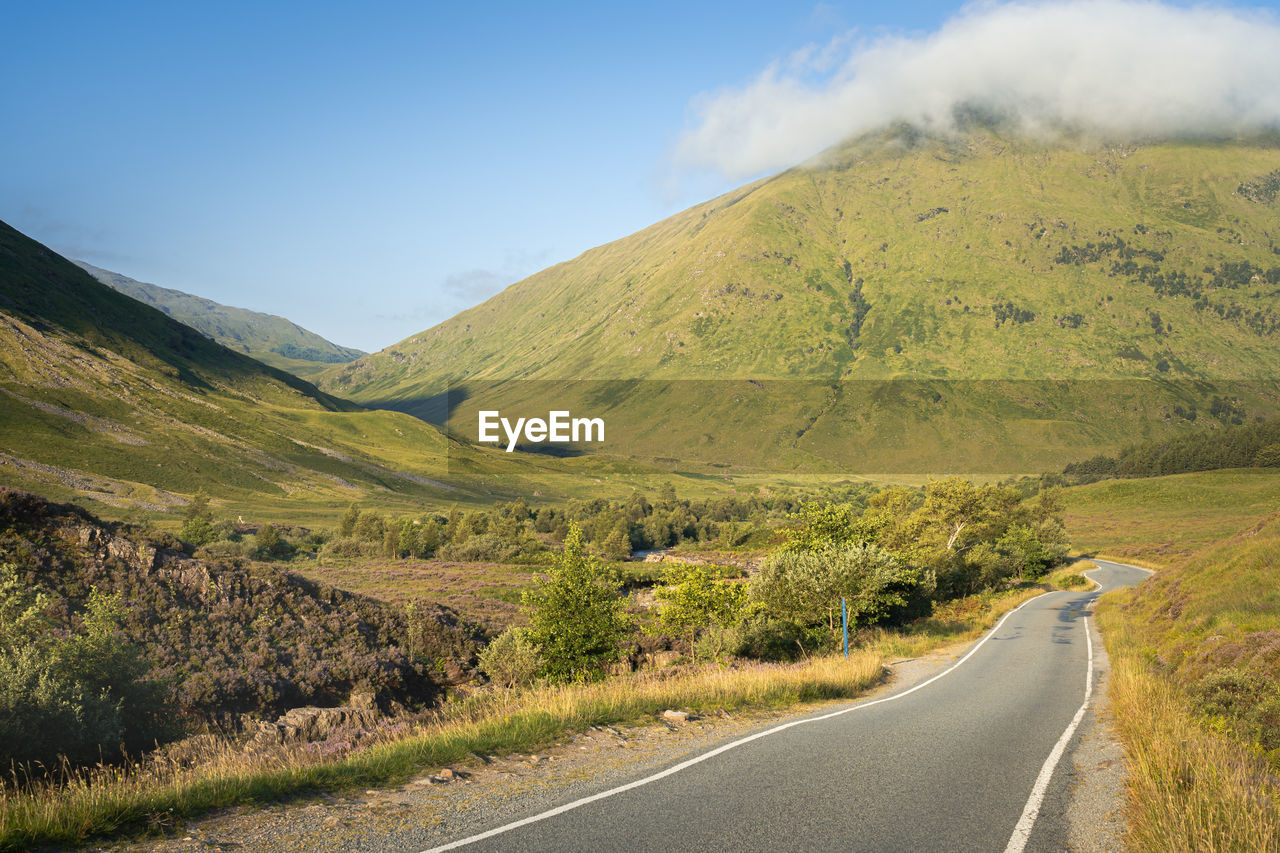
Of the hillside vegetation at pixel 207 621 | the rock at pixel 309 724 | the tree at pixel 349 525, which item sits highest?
the hillside vegetation at pixel 207 621

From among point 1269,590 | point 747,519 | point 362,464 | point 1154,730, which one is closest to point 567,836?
point 1154,730

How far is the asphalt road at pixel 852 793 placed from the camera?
7.53m

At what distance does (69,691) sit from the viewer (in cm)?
1263

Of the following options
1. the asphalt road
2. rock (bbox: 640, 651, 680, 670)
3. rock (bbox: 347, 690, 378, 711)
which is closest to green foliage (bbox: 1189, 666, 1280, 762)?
the asphalt road

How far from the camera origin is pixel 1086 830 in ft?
27.7

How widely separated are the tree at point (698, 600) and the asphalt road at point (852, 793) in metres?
15.2

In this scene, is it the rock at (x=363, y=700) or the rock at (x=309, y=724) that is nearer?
the rock at (x=309, y=724)

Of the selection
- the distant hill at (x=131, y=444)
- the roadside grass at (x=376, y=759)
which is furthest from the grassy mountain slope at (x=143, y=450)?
the roadside grass at (x=376, y=759)

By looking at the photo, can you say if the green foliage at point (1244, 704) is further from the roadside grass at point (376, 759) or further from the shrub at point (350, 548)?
the shrub at point (350, 548)

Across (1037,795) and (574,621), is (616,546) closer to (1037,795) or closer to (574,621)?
(574,621)

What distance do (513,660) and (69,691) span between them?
15.1 metres

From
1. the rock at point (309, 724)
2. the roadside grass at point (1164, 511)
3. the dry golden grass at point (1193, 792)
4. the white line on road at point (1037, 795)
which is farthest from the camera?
the roadside grass at point (1164, 511)

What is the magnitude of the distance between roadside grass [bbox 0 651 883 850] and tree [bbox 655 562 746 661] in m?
10.9

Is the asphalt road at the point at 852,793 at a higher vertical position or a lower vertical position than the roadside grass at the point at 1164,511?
higher
